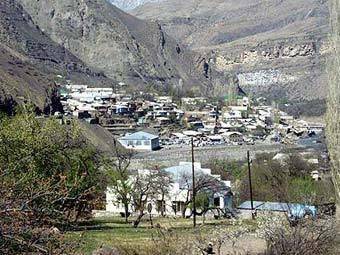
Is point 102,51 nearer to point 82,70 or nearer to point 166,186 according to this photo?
point 82,70

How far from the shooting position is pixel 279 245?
15602mm

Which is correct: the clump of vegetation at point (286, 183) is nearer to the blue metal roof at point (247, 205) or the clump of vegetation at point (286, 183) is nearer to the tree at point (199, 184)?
the blue metal roof at point (247, 205)

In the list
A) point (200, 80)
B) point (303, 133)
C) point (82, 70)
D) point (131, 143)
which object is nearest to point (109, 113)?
point (131, 143)

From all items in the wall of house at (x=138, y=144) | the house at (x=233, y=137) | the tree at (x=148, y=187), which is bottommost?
the tree at (x=148, y=187)

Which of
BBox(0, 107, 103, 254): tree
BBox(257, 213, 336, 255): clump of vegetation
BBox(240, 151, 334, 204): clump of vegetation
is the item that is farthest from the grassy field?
BBox(240, 151, 334, 204): clump of vegetation

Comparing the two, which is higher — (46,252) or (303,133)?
(303,133)

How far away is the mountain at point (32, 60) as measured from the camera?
7819cm

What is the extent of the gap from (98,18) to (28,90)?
9821 centimetres

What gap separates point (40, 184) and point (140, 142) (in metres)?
64.8

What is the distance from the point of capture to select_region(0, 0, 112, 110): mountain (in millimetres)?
78188

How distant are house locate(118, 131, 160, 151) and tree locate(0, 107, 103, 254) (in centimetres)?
4649

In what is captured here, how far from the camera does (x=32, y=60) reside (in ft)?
402

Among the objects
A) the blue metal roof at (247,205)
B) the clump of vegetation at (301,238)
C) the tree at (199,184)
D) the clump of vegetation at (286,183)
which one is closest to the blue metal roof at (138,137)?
the clump of vegetation at (286,183)

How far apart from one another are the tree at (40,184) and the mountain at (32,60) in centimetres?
5190
